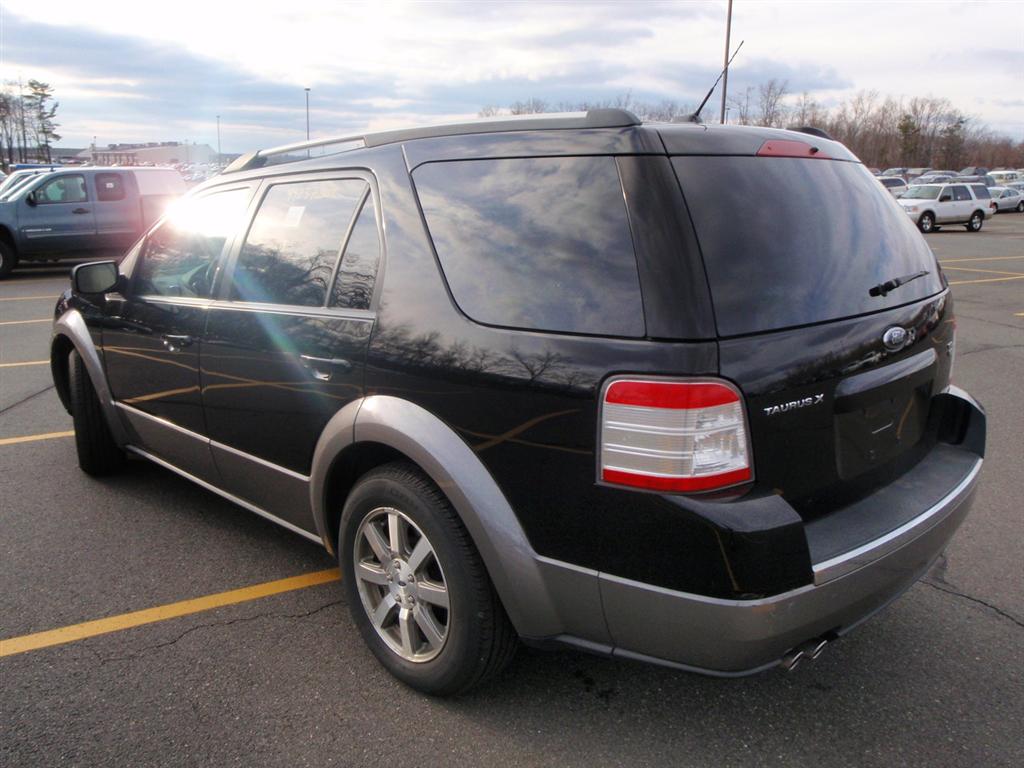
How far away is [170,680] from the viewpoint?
2836mm

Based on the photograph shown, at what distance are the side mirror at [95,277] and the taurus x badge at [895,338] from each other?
3538 mm

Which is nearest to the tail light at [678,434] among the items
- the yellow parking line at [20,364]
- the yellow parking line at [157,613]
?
the yellow parking line at [157,613]

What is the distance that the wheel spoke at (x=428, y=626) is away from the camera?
2641 millimetres

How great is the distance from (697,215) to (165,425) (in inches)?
111

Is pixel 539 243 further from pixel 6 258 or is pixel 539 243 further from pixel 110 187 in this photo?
pixel 6 258

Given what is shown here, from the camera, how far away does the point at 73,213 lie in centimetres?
1581

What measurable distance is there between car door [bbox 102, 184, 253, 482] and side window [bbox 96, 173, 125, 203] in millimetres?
13417

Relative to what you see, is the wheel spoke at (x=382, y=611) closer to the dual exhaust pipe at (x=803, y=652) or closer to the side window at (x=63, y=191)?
the dual exhaust pipe at (x=803, y=652)

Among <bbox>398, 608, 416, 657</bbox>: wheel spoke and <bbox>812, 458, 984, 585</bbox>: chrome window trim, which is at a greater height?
<bbox>812, 458, 984, 585</bbox>: chrome window trim

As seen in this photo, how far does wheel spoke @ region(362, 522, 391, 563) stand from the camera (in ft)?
9.07

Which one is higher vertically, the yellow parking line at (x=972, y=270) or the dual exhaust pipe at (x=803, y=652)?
the dual exhaust pipe at (x=803, y=652)

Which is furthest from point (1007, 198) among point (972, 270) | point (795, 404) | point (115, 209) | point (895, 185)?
point (795, 404)

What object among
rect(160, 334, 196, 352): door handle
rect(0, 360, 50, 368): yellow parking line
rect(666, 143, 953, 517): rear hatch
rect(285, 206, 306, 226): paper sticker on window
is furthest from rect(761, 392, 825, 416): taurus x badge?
rect(0, 360, 50, 368): yellow parking line

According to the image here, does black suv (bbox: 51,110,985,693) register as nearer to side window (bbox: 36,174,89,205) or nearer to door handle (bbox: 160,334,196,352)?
door handle (bbox: 160,334,196,352)
